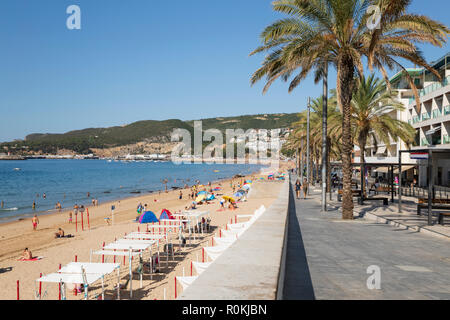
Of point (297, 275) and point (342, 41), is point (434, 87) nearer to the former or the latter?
point (342, 41)

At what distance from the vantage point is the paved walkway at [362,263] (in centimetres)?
536

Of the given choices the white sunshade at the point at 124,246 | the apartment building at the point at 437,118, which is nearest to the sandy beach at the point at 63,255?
the white sunshade at the point at 124,246

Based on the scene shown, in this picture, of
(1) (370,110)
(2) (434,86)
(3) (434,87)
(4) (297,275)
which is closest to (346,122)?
(1) (370,110)

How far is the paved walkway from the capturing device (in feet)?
17.6

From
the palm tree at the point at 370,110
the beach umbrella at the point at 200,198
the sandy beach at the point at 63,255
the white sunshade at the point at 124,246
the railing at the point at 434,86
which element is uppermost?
the railing at the point at 434,86

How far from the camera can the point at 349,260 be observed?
7492 millimetres

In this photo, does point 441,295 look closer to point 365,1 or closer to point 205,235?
point 365,1

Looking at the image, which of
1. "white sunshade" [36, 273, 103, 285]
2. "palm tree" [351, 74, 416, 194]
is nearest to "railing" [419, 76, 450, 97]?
"palm tree" [351, 74, 416, 194]

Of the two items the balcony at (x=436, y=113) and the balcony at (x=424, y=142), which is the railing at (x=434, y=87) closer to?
the balcony at (x=436, y=113)

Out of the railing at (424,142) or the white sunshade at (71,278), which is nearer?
the white sunshade at (71,278)

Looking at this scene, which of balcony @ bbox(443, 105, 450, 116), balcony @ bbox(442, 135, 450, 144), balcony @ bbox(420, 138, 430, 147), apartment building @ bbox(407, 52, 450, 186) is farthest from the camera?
balcony @ bbox(420, 138, 430, 147)

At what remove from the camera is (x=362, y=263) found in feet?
23.9

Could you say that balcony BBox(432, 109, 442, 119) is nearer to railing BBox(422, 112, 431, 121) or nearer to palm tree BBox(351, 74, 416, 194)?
railing BBox(422, 112, 431, 121)
